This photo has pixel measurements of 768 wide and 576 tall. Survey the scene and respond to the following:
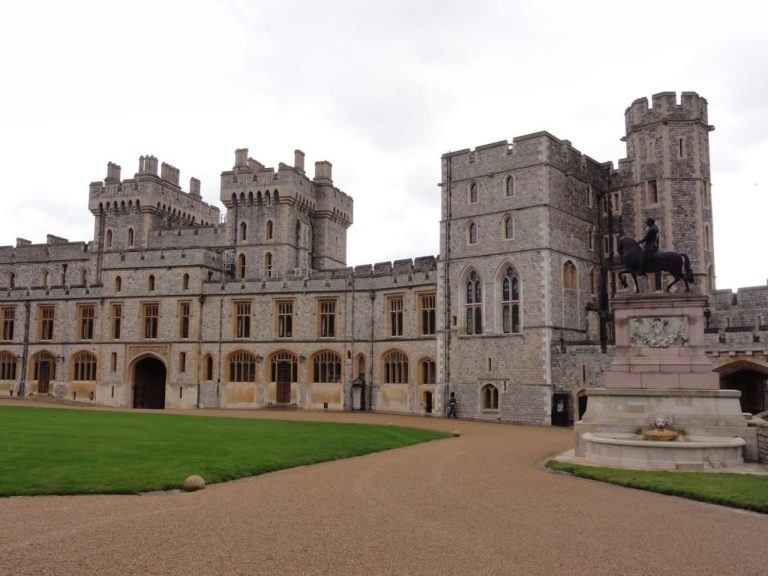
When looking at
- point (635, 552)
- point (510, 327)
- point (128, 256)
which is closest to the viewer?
point (635, 552)

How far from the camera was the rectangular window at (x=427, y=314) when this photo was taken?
38.2 metres

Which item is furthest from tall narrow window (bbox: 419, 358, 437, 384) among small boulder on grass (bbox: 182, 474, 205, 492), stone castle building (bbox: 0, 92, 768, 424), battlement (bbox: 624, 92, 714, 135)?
small boulder on grass (bbox: 182, 474, 205, 492)

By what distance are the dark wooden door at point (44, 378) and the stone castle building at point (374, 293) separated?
A: 9cm

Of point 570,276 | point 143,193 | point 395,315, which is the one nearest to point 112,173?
point 143,193

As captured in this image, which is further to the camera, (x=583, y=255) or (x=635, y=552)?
(x=583, y=255)

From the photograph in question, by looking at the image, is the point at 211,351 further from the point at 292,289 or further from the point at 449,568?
the point at 449,568

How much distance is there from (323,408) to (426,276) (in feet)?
31.3

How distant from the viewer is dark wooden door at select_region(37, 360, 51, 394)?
46.2 m

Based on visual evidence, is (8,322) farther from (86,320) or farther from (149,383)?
(149,383)

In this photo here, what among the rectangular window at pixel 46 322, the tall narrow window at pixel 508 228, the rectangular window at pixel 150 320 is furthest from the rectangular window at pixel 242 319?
the tall narrow window at pixel 508 228

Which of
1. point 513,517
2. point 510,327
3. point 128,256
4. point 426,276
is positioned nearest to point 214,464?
point 513,517

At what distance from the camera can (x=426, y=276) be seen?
126ft

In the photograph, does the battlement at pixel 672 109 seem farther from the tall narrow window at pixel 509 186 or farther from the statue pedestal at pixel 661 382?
the statue pedestal at pixel 661 382

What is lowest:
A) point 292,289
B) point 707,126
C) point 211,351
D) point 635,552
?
point 635,552
